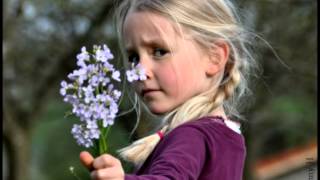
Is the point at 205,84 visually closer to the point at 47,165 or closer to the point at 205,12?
the point at 205,12

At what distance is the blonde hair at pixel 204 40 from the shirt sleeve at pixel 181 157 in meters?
0.15

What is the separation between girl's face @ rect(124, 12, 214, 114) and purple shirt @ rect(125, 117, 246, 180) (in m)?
0.10

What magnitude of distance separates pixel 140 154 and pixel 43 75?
1076cm

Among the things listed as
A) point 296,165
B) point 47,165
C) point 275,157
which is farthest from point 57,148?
point 296,165

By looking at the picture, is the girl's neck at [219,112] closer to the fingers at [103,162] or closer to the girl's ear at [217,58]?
the girl's ear at [217,58]

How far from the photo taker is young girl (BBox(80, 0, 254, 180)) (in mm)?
2004

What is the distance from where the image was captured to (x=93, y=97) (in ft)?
5.25

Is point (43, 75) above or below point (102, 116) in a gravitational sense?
above

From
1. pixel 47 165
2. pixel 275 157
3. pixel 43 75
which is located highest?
pixel 43 75

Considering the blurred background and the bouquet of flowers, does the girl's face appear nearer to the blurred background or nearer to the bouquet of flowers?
the bouquet of flowers

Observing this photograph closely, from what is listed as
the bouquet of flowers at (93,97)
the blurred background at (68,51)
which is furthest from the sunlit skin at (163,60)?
the blurred background at (68,51)

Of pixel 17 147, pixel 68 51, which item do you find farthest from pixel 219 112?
pixel 17 147

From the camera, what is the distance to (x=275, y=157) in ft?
84.2

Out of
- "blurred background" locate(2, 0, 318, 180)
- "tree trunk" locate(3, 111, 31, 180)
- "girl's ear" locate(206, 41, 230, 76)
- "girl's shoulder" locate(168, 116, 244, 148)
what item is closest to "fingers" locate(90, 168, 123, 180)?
"girl's shoulder" locate(168, 116, 244, 148)
